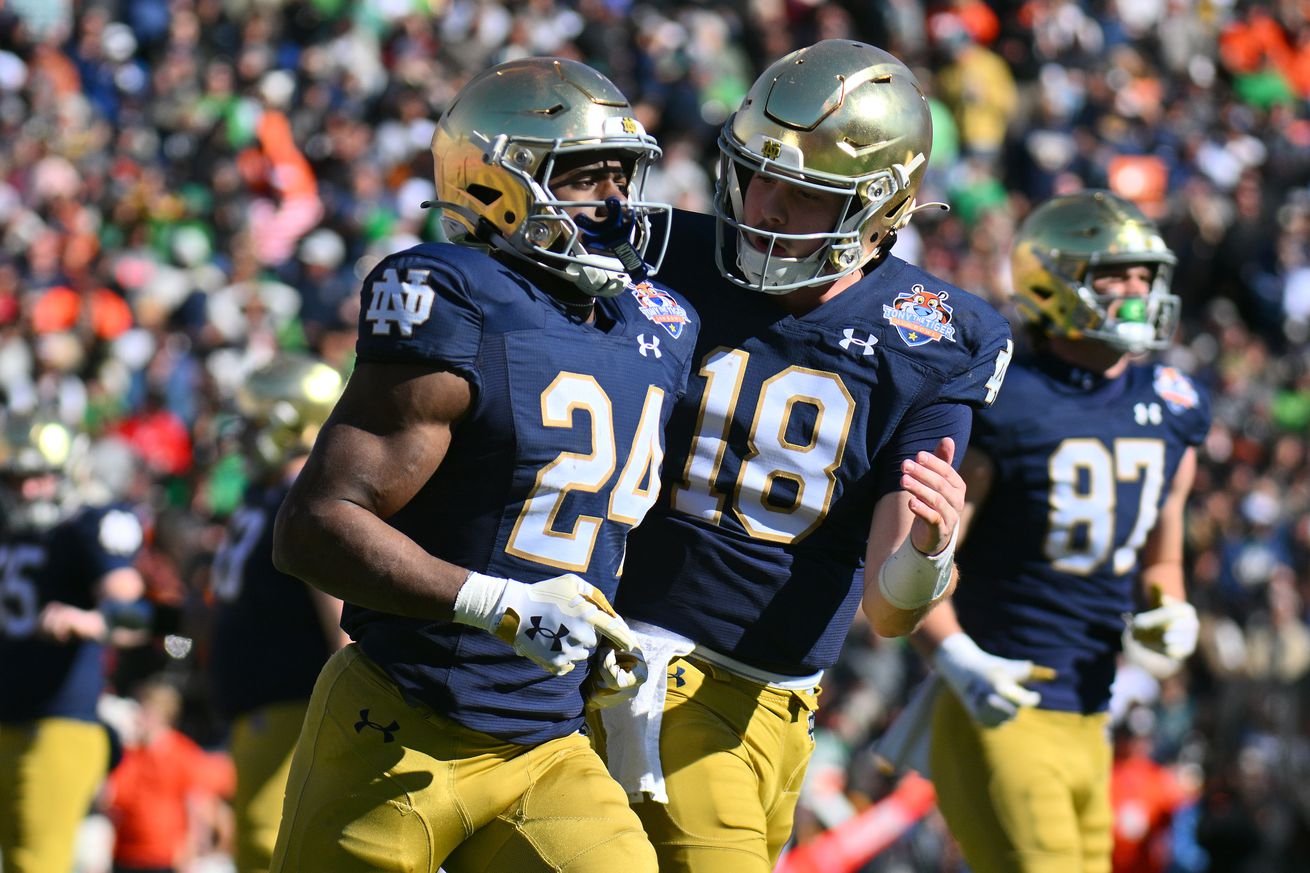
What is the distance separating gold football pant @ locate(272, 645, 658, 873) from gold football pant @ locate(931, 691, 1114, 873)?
1.73 meters

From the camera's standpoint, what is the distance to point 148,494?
10523mm

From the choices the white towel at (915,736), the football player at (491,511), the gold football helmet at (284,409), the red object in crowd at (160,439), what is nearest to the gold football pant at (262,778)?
the gold football helmet at (284,409)

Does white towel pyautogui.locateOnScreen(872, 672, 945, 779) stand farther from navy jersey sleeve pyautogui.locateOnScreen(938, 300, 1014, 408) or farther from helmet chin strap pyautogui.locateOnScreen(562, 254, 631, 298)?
helmet chin strap pyautogui.locateOnScreen(562, 254, 631, 298)

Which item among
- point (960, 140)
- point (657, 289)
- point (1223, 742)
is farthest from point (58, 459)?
point (960, 140)

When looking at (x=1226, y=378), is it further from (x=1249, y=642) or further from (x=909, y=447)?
(x=909, y=447)

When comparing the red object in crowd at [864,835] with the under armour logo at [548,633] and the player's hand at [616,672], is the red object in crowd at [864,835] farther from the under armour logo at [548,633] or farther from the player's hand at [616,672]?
the under armour logo at [548,633]

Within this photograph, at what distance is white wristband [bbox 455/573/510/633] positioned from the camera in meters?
2.92

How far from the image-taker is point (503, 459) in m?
3.06

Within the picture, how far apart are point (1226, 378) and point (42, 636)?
7.96 meters

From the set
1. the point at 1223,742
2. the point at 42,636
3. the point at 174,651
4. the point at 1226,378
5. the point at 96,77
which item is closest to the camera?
the point at 174,651

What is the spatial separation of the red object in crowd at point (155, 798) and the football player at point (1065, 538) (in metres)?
4.06

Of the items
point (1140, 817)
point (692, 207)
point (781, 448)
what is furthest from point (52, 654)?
point (692, 207)

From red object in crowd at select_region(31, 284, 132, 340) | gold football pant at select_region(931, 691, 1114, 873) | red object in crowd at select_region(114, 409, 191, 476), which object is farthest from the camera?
red object in crowd at select_region(31, 284, 132, 340)

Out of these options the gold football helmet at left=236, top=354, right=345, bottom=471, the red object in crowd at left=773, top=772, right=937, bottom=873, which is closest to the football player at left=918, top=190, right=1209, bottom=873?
the gold football helmet at left=236, top=354, right=345, bottom=471
